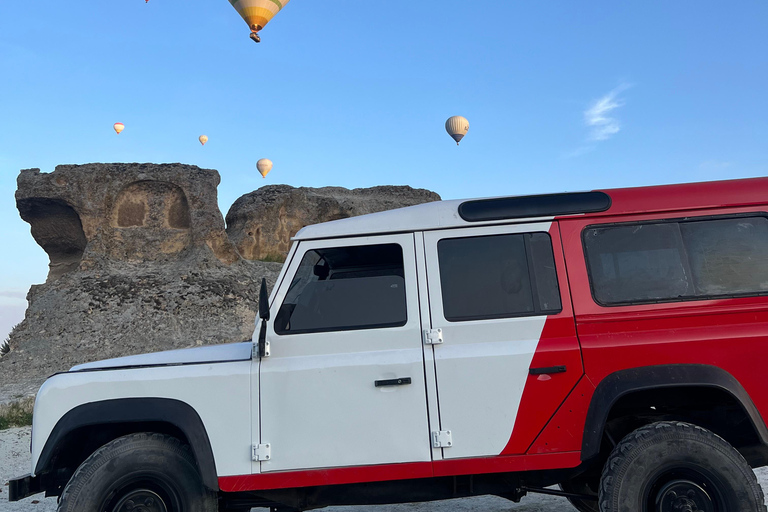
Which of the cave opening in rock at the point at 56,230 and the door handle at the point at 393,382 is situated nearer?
the door handle at the point at 393,382

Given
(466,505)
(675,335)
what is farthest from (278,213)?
(675,335)

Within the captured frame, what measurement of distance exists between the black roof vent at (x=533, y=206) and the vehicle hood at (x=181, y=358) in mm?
1758

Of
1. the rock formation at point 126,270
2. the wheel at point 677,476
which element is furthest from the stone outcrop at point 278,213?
the wheel at point 677,476

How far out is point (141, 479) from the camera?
12.0 ft

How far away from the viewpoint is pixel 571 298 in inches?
147

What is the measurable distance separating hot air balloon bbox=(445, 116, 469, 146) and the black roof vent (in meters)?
28.2

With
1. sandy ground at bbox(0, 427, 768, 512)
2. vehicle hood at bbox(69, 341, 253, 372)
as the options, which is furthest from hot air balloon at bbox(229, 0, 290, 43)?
vehicle hood at bbox(69, 341, 253, 372)

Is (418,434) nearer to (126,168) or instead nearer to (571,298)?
(571,298)

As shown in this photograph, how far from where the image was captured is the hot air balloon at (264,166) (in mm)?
34375

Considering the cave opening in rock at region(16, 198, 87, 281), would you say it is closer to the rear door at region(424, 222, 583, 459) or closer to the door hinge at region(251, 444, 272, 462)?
the door hinge at region(251, 444, 272, 462)

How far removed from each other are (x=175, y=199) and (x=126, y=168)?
1662 mm

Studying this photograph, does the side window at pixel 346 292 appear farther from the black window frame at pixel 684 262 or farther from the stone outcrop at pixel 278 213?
the stone outcrop at pixel 278 213

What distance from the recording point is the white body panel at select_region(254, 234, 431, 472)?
3553 mm

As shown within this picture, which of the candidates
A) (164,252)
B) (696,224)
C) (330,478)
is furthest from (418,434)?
(164,252)
